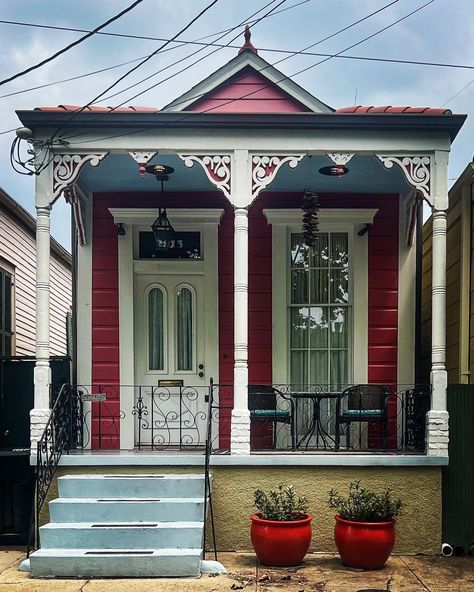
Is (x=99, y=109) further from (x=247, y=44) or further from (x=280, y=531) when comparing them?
(x=280, y=531)

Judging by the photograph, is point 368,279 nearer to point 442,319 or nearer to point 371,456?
point 442,319

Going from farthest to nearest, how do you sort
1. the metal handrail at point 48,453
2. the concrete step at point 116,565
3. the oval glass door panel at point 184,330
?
the oval glass door panel at point 184,330
the metal handrail at point 48,453
the concrete step at point 116,565

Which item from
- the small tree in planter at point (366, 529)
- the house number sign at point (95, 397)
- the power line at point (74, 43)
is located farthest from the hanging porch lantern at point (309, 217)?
the house number sign at point (95, 397)

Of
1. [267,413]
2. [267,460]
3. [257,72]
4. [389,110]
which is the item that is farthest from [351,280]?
[267,460]

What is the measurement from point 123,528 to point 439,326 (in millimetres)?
3487

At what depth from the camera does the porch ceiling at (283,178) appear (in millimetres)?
7859

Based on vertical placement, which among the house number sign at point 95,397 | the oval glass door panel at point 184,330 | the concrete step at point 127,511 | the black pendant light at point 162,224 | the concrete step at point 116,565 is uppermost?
the black pendant light at point 162,224

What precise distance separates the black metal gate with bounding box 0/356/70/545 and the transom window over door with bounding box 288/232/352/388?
277 centimetres

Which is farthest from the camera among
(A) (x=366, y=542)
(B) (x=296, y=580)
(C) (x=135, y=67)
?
(C) (x=135, y=67)

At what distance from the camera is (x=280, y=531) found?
245 inches

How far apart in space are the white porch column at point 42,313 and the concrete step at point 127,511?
689 mm

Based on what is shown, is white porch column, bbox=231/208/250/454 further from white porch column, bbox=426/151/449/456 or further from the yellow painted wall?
white porch column, bbox=426/151/449/456

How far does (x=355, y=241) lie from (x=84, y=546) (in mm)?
4689

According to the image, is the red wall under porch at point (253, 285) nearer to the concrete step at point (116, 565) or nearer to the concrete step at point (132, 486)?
the concrete step at point (132, 486)
